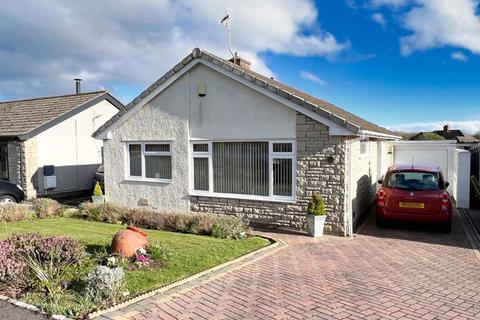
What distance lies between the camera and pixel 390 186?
10859mm

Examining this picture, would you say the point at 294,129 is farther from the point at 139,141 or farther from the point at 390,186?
the point at 139,141

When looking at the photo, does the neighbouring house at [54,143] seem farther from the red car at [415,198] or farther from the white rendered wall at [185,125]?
the red car at [415,198]

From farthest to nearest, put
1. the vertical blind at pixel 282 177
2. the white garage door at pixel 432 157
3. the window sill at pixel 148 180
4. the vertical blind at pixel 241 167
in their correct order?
the white garage door at pixel 432 157
the window sill at pixel 148 180
the vertical blind at pixel 241 167
the vertical blind at pixel 282 177

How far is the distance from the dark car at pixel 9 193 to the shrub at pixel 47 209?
2.78m

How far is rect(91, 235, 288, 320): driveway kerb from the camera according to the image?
510 cm

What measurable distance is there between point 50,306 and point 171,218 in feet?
19.9

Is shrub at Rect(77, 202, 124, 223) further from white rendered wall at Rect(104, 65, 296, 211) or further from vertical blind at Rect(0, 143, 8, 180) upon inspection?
vertical blind at Rect(0, 143, 8, 180)

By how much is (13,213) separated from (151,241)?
677 centimetres

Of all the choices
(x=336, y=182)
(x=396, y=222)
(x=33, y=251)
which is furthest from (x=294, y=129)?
(x=33, y=251)

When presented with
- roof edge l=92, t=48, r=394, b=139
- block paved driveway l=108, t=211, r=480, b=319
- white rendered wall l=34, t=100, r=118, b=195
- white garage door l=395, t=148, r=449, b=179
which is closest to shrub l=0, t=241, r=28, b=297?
block paved driveway l=108, t=211, r=480, b=319

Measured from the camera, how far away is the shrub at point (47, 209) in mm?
13547

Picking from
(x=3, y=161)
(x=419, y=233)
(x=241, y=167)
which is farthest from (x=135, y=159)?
(x=3, y=161)

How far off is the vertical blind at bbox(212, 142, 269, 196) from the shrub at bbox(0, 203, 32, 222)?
268 inches

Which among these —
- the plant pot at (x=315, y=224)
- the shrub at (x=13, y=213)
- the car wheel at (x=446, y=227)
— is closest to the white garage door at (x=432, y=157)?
the car wheel at (x=446, y=227)
